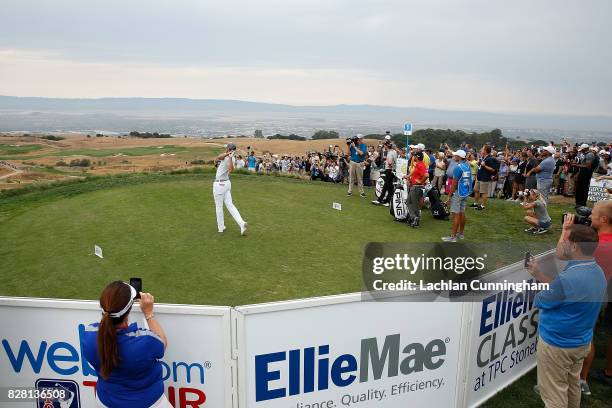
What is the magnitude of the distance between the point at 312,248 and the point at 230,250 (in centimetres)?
168

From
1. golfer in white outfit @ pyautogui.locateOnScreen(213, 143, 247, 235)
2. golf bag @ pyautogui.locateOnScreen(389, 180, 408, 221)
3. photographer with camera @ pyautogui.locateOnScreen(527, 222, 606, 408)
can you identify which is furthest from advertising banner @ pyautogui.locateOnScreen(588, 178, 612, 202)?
photographer with camera @ pyautogui.locateOnScreen(527, 222, 606, 408)

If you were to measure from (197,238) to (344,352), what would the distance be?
6.40 m

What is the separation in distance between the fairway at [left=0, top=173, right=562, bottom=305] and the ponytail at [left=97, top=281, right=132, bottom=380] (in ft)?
11.0

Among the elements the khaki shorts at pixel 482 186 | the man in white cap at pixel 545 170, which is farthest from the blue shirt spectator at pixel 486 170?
the man in white cap at pixel 545 170

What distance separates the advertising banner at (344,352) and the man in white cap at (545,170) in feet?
30.0

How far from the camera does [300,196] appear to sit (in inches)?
553

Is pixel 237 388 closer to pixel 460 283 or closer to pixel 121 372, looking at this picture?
pixel 121 372

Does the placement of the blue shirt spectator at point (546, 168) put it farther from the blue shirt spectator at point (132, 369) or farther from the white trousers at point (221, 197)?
the blue shirt spectator at point (132, 369)

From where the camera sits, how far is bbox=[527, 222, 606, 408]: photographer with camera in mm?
3764

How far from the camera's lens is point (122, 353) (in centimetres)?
306

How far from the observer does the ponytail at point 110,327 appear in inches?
118

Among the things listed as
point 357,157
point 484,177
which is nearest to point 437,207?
point 484,177

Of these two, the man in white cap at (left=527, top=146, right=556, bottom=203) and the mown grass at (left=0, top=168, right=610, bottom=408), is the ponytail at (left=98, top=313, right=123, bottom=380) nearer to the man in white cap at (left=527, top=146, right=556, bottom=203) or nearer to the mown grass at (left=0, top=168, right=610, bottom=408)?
the mown grass at (left=0, top=168, right=610, bottom=408)

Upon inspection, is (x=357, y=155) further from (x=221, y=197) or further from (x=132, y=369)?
(x=132, y=369)
